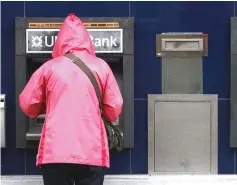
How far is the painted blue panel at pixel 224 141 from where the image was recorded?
566 cm

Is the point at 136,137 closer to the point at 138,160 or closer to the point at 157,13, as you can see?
the point at 138,160

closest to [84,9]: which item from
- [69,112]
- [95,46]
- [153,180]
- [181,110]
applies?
[95,46]

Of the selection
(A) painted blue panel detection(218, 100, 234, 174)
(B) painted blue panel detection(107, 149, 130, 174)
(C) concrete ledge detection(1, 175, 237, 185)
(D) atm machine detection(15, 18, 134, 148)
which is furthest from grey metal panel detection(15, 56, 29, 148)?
(A) painted blue panel detection(218, 100, 234, 174)

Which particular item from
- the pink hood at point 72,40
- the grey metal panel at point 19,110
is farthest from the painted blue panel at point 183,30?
the pink hood at point 72,40

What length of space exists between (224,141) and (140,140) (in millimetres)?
917

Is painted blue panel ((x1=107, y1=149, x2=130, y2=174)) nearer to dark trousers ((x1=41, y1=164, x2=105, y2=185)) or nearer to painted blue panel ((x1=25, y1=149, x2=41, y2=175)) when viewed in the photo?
painted blue panel ((x1=25, y1=149, x2=41, y2=175))

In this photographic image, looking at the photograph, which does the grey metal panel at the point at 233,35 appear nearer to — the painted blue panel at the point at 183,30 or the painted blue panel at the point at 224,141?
the painted blue panel at the point at 183,30

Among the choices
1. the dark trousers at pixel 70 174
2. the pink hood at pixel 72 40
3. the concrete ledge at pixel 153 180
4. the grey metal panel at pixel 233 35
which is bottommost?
the concrete ledge at pixel 153 180

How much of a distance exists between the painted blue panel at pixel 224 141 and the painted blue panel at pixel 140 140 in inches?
31.8

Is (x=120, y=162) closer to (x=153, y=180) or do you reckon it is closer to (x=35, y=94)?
(x=153, y=180)

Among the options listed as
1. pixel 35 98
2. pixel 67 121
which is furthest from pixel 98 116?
pixel 35 98

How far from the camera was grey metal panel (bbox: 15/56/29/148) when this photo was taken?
5.51 metres

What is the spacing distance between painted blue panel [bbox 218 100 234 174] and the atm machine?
3.18 feet

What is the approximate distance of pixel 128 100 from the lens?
5.53 metres
